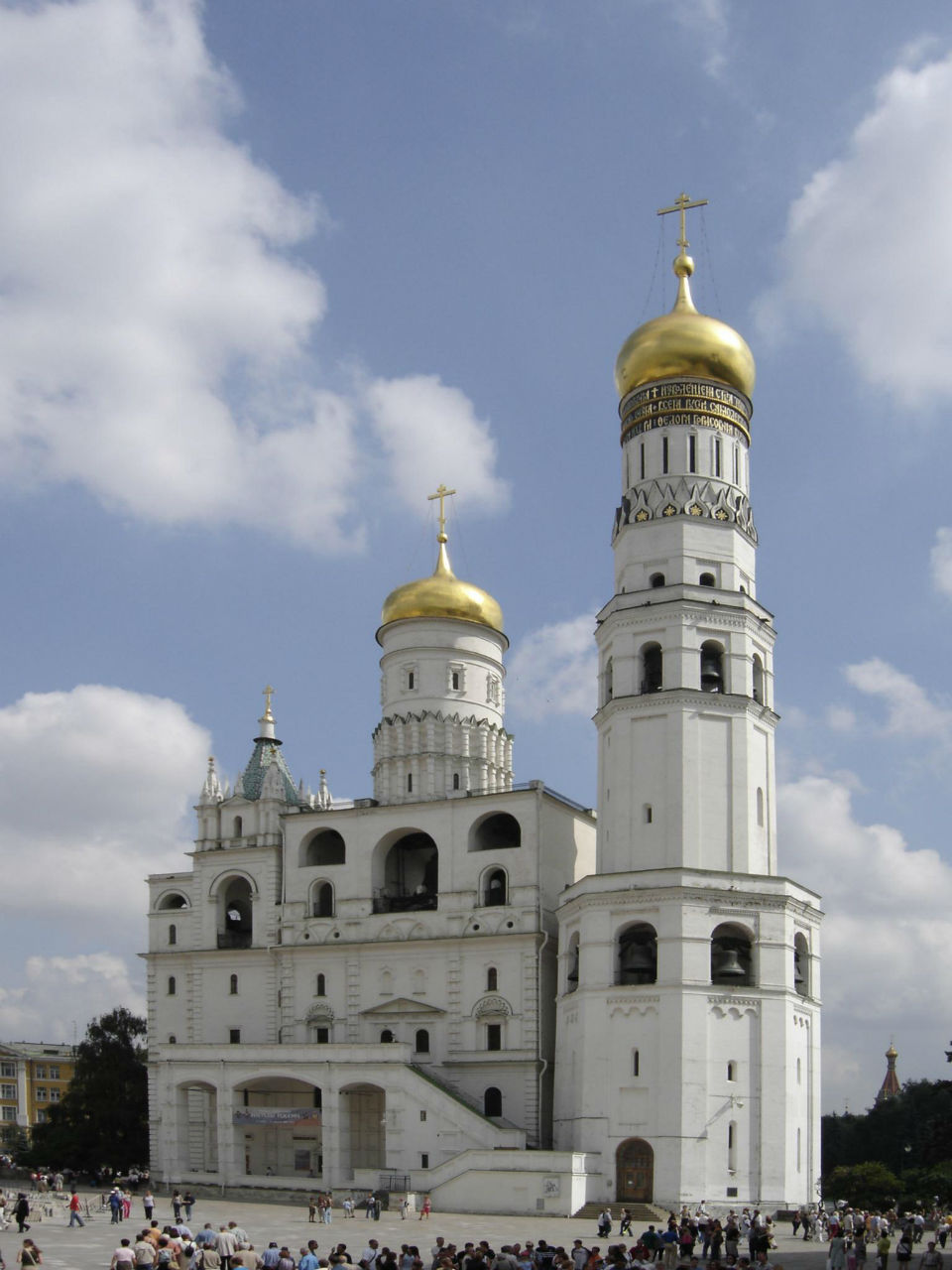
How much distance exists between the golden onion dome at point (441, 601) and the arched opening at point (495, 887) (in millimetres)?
10567

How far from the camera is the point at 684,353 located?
158 feet

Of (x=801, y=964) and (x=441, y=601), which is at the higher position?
(x=441, y=601)

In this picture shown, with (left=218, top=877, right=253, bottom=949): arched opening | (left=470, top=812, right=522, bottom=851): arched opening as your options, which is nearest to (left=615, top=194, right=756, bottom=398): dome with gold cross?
(left=470, top=812, right=522, bottom=851): arched opening

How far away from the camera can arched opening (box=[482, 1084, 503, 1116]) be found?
156 feet

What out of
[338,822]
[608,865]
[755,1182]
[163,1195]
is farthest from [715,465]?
[163,1195]

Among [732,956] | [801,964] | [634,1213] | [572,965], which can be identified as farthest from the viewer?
[572,965]

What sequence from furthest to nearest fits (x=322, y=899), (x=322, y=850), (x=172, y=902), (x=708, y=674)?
(x=172, y=902), (x=322, y=850), (x=322, y=899), (x=708, y=674)

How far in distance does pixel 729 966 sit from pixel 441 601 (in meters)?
19.2

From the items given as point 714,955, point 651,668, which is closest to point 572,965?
point 714,955

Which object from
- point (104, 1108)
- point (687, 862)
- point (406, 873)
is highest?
point (687, 862)

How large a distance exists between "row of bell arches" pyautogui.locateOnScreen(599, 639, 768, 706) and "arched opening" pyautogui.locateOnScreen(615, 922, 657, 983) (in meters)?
6.99

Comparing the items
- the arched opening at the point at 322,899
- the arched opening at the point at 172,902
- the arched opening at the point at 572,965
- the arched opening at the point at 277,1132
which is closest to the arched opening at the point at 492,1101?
the arched opening at the point at 572,965

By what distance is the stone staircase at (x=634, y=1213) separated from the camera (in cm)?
3912

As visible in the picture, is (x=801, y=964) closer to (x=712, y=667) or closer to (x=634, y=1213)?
(x=712, y=667)
